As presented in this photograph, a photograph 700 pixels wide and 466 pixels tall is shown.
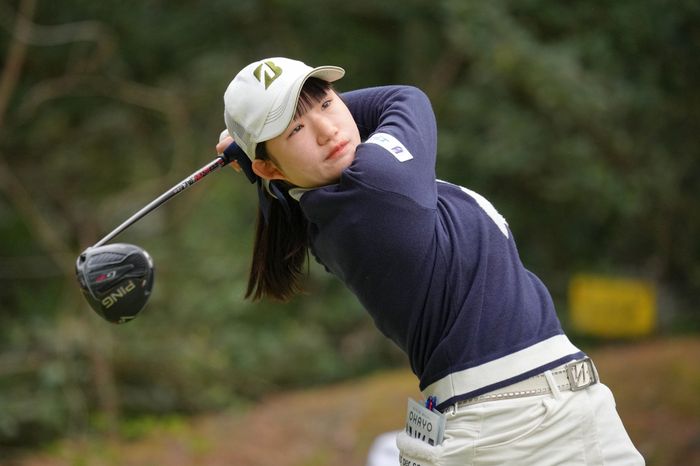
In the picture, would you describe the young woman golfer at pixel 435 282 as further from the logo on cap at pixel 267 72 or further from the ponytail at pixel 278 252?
the ponytail at pixel 278 252

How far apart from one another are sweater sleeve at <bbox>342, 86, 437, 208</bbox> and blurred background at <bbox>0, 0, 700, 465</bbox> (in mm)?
3519

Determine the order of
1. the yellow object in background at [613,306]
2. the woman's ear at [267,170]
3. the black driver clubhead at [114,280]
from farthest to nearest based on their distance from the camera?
the yellow object in background at [613,306]
the black driver clubhead at [114,280]
the woman's ear at [267,170]

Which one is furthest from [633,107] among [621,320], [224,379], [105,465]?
[105,465]

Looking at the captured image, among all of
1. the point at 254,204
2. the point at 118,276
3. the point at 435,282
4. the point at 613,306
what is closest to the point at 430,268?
the point at 435,282

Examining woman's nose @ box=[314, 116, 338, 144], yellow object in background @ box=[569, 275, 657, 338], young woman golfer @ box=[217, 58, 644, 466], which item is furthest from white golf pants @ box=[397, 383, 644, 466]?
yellow object in background @ box=[569, 275, 657, 338]

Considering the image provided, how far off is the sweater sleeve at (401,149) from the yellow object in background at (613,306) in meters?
5.73

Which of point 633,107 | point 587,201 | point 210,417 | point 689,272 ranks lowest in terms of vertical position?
point 210,417

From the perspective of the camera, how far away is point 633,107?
673cm

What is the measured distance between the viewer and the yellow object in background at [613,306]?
326 inches

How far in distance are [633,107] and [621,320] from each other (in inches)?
93.0

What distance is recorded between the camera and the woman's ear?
276 centimetres

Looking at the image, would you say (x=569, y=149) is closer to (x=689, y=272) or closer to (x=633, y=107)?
(x=633, y=107)

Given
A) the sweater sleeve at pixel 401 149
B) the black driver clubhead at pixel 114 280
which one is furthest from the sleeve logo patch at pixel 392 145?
the black driver clubhead at pixel 114 280

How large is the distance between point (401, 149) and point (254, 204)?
22.8 feet
